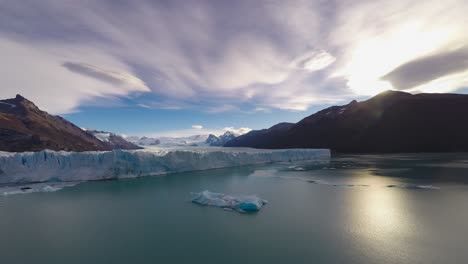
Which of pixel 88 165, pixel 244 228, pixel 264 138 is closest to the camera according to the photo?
pixel 244 228

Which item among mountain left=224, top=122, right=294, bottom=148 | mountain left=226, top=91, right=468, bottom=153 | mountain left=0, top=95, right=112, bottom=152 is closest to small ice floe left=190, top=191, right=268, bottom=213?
mountain left=0, top=95, right=112, bottom=152

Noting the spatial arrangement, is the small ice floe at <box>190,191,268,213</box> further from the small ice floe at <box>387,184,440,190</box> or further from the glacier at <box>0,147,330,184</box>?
the glacier at <box>0,147,330,184</box>

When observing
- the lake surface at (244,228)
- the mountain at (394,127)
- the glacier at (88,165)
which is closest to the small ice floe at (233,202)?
the lake surface at (244,228)

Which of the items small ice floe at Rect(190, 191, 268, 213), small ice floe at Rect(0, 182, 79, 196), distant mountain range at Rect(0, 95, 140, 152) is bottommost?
small ice floe at Rect(190, 191, 268, 213)

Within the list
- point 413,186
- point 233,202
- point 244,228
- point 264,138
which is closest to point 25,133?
point 233,202

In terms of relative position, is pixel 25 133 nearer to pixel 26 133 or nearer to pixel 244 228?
pixel 26 133

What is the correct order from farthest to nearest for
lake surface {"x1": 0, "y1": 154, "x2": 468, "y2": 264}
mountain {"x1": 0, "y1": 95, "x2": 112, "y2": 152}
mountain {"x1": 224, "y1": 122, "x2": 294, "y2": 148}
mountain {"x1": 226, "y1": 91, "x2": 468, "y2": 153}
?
mountain {"x1": 224, "y1": 122, "x2": 294, "y2": 148} → mountain {"x1": 226, "y1": 91, "x2": 468, "y2": 153} → mountain {"x1": 0, "y1": 95, "x2": 112, "y2": 152} → lake surface {"x1": 0, "y1": 154, "x2": 468, "y2": 264}
